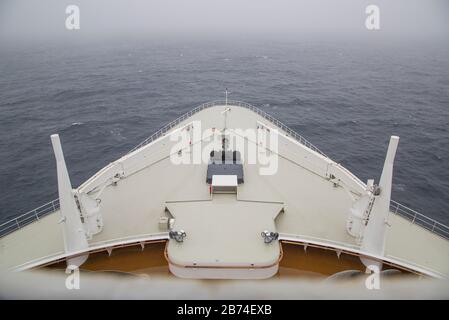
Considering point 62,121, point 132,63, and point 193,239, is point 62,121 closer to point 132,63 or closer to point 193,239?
point 193,239

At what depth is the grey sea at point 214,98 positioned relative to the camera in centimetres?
4044

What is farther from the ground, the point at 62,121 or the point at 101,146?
the point at 62,121

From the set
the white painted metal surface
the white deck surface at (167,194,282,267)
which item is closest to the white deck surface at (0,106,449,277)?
the white deck surface at (167,194,282,267)

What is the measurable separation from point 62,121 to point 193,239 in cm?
5202

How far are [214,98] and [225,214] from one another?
5767cm

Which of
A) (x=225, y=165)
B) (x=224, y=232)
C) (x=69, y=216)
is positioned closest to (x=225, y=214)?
(x=224, y=232)

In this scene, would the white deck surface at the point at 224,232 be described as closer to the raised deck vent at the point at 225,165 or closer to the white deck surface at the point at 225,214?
the white deck surface at the point at 225,214

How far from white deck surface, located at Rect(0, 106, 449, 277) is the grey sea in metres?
16.8

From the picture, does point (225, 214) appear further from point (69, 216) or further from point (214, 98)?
point (214, 98)

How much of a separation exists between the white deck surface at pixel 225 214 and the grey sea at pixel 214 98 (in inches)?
663

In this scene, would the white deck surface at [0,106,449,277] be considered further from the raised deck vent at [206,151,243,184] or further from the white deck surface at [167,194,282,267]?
the raised deck vent at [206,151,243,184]
